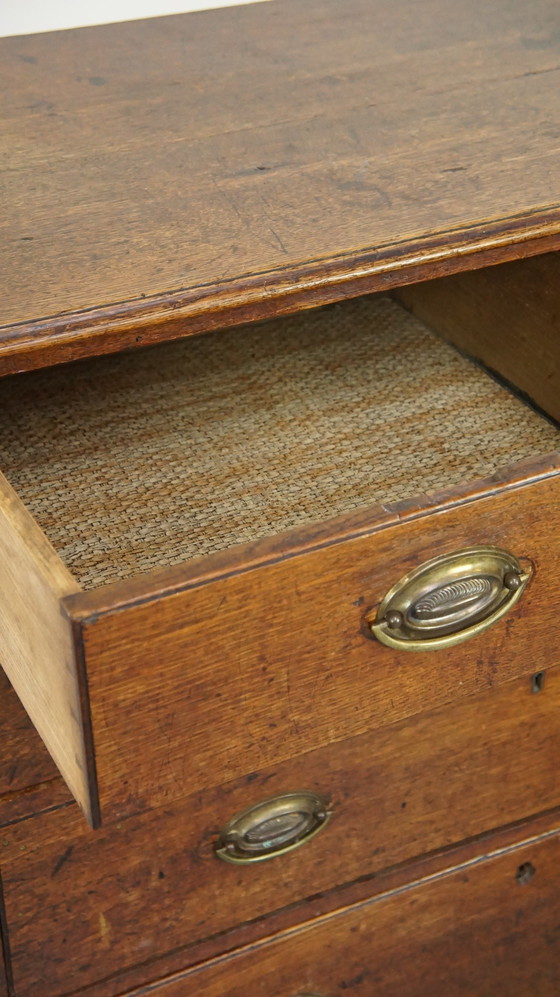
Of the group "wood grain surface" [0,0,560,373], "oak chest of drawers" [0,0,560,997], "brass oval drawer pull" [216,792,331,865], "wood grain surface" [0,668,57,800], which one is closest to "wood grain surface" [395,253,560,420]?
"oak chest of drawers" [0,0,560,997]

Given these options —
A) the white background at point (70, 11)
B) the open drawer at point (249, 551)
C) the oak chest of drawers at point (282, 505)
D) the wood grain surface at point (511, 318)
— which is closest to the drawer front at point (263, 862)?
the oak chest of drawers at point (282, 505)

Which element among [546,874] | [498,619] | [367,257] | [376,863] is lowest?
[546,874]

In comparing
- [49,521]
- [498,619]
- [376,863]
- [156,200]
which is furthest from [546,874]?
[156,200]

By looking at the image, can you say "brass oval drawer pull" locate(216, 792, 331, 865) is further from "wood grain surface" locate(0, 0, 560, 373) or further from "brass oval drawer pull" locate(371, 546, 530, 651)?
"wood grain surface" locate(0, 0, 560, 373)

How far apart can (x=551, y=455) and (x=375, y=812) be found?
13.3 inches

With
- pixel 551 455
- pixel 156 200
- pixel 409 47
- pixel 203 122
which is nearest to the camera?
pixel 551 455

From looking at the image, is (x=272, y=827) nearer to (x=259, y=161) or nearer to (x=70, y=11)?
(x=259, y=161)

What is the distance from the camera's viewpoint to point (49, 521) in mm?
774

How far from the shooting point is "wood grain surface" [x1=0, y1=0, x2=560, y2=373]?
65cm

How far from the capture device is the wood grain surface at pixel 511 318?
35.2 inches

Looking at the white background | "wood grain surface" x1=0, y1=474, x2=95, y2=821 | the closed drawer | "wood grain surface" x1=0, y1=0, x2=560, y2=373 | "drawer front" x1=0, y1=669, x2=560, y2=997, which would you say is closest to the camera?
"wood grain surface" x1=0, y1=474, x2=95, y2=821

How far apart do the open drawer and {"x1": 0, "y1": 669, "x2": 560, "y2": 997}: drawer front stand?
0.14 metres

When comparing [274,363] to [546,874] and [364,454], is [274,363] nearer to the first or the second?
[364,454]

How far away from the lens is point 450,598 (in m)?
0.65
